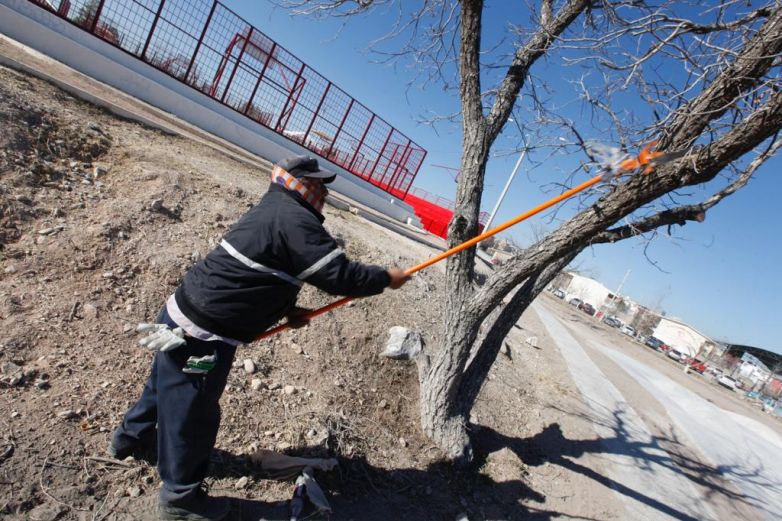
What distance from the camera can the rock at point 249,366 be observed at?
11.3 ft

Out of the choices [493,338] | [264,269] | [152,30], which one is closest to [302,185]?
[264,269]

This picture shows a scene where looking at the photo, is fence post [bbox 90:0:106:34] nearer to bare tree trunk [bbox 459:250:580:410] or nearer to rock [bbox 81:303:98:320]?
rock [bbox 81:303:98:320]

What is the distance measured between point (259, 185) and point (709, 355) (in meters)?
60.6

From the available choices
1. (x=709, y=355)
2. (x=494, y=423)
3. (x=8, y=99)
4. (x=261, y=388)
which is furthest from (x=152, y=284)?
(x=709, y=355)

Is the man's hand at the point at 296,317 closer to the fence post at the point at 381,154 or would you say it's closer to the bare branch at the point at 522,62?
the bare branch at the point at 522,62

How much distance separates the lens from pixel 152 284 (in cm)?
361

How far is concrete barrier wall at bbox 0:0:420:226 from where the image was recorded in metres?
8.04

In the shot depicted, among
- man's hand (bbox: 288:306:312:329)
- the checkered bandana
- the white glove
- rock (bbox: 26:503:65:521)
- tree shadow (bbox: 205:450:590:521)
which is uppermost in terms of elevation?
the checkered bandana

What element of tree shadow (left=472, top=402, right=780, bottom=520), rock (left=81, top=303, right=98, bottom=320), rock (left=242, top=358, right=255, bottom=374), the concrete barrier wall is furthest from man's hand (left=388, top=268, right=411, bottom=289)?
the concrete barrier wall

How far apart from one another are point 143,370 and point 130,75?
8.75m

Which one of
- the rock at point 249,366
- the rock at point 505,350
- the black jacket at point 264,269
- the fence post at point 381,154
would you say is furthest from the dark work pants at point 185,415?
the fence post at point 381,154

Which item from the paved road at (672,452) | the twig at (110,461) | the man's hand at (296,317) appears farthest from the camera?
the paved road at (672,452)

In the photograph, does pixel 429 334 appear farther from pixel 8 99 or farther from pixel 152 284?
pixel 8 99

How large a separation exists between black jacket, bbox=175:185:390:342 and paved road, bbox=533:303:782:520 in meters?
4.94
